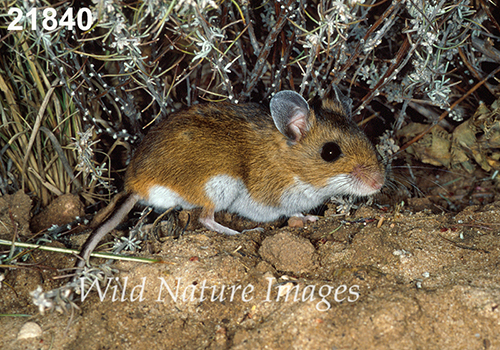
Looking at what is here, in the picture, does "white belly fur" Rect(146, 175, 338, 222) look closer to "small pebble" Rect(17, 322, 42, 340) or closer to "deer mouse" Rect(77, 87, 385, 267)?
"deer mouse" Rect(77, 87, 385, 267)

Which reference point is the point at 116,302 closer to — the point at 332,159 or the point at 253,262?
the point at 253,262

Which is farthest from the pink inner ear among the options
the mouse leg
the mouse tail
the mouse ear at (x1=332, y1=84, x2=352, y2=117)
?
the mouse tail

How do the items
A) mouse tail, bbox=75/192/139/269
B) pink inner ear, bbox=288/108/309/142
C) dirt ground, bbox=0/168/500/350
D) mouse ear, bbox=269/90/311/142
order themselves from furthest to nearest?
pink inner ear, bbox=288/108/309/142 → mouse ear, bbox=269/90/311/142 → mouse tail, bbox=75/192/139/269 → dirt ground, bbox=0/168/500/350

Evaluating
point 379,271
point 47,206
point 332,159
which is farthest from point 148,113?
point 379,271

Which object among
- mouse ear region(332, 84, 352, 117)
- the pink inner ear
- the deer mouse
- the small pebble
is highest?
mouse ear region(332, 84, 352, 117)

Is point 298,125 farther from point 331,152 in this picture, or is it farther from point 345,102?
point 345,102
